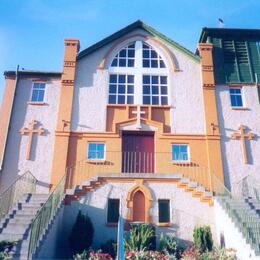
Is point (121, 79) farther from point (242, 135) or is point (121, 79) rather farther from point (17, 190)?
point (17, 190)

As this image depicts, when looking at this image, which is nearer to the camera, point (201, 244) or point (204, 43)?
point (201, 244)

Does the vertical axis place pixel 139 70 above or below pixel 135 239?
above

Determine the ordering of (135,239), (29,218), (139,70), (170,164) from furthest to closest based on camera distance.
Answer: (139,70), (170,164), (135,239), (29,218)

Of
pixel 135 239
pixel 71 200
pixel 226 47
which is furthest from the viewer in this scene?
pixel 226 47

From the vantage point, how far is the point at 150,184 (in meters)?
13.9

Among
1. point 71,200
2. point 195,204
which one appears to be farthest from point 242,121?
point 71,200

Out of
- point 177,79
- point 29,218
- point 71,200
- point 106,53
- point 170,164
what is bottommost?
point 29,218

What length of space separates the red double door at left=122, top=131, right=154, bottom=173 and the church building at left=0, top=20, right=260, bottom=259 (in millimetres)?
53

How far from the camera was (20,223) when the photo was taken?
1053cm

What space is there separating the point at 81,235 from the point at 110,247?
4.00ft

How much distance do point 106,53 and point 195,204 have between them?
9.93 meters

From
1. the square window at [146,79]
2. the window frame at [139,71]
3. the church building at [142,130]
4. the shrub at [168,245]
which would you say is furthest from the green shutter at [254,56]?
the shrub at [168,245]

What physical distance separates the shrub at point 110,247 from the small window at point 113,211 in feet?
3.78

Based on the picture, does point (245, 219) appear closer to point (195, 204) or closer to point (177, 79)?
point (195, 204)
